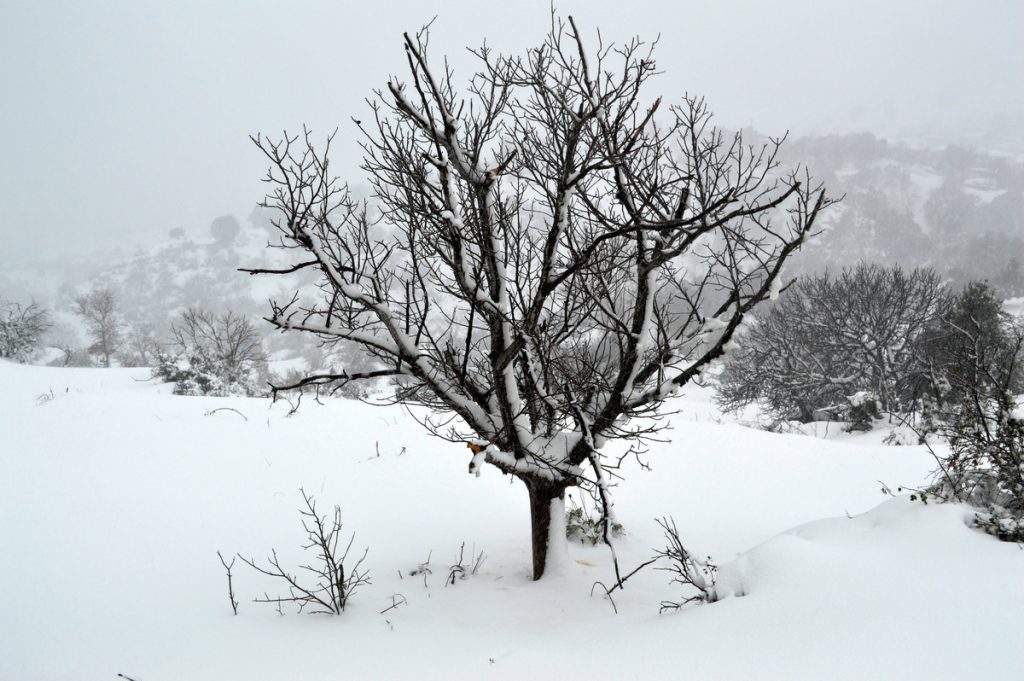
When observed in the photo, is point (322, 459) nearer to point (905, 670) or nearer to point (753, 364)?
point (905, 670)

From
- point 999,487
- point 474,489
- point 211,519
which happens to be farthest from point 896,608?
point 211,519

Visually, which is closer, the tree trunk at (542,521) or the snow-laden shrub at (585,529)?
the tree trunk at (542,521)

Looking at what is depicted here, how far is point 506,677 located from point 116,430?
6.27m

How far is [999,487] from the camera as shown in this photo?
297 centimetres

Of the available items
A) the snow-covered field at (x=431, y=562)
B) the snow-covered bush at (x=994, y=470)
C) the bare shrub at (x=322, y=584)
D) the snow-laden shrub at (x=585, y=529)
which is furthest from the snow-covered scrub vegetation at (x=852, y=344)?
the bare shrub at (x=322, y=584)

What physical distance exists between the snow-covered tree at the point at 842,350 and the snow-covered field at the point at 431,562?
11.8 meters

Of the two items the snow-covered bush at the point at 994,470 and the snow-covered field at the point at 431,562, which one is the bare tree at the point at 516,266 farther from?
the snow-covered bush at the point at 994,470

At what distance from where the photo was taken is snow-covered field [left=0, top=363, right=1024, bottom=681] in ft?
6.97

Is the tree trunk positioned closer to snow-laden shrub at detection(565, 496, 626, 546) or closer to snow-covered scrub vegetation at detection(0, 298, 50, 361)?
snow-laden shrub at detection(565, 496, 626, 546)

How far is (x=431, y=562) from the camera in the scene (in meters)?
4.18

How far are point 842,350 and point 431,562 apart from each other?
20.2 m

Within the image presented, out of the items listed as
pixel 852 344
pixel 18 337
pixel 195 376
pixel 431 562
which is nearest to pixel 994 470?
pixel 431 562

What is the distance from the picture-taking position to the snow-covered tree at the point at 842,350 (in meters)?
17.6

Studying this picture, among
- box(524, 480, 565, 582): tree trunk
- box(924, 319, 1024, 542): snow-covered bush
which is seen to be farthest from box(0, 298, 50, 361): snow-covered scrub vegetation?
box(924, 319, 1024, 542): snow-covered bush
